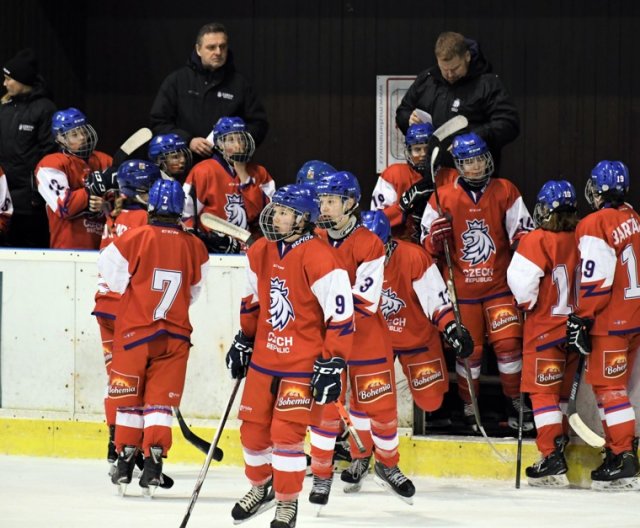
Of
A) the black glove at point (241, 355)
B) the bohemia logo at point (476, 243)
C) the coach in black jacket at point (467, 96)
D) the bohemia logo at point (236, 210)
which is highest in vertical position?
the coach in black jacket at point (467, 96)

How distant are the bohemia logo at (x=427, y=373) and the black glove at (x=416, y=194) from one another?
86 cm

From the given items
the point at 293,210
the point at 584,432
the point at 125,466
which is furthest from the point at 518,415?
the point at 293,210

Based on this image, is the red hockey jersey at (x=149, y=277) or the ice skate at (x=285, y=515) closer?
the ice skate at (x=285, y=515)

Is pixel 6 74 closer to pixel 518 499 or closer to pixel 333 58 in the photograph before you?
pixel 333 58

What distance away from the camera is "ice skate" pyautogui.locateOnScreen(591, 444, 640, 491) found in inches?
279

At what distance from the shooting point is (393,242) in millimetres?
7219

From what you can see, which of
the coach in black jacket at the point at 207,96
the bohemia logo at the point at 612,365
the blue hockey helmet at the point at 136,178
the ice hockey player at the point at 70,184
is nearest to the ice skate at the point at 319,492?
the bohemia logo at the point at 612,365

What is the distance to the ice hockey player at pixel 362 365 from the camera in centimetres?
668

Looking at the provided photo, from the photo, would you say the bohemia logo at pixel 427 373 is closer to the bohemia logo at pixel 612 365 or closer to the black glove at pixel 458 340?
the black glove at pixel 458 340

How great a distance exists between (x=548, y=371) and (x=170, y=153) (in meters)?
2.16

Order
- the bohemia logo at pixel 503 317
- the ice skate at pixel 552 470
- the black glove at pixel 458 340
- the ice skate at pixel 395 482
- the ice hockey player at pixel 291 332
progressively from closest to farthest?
1. the ice hockey player at pixel 291 332
2. the ice skate at pixel 395 482
3. the black glove at pixel 458 340
4. the ice skate at pixel 552 470
5. the bohemia logo at pixel 503 317

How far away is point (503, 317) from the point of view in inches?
299

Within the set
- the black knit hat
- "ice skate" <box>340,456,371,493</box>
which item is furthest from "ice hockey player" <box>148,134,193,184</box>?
"ice skate" <box>340,456,371,493</box>

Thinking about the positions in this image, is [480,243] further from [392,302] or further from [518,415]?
[518,415]
